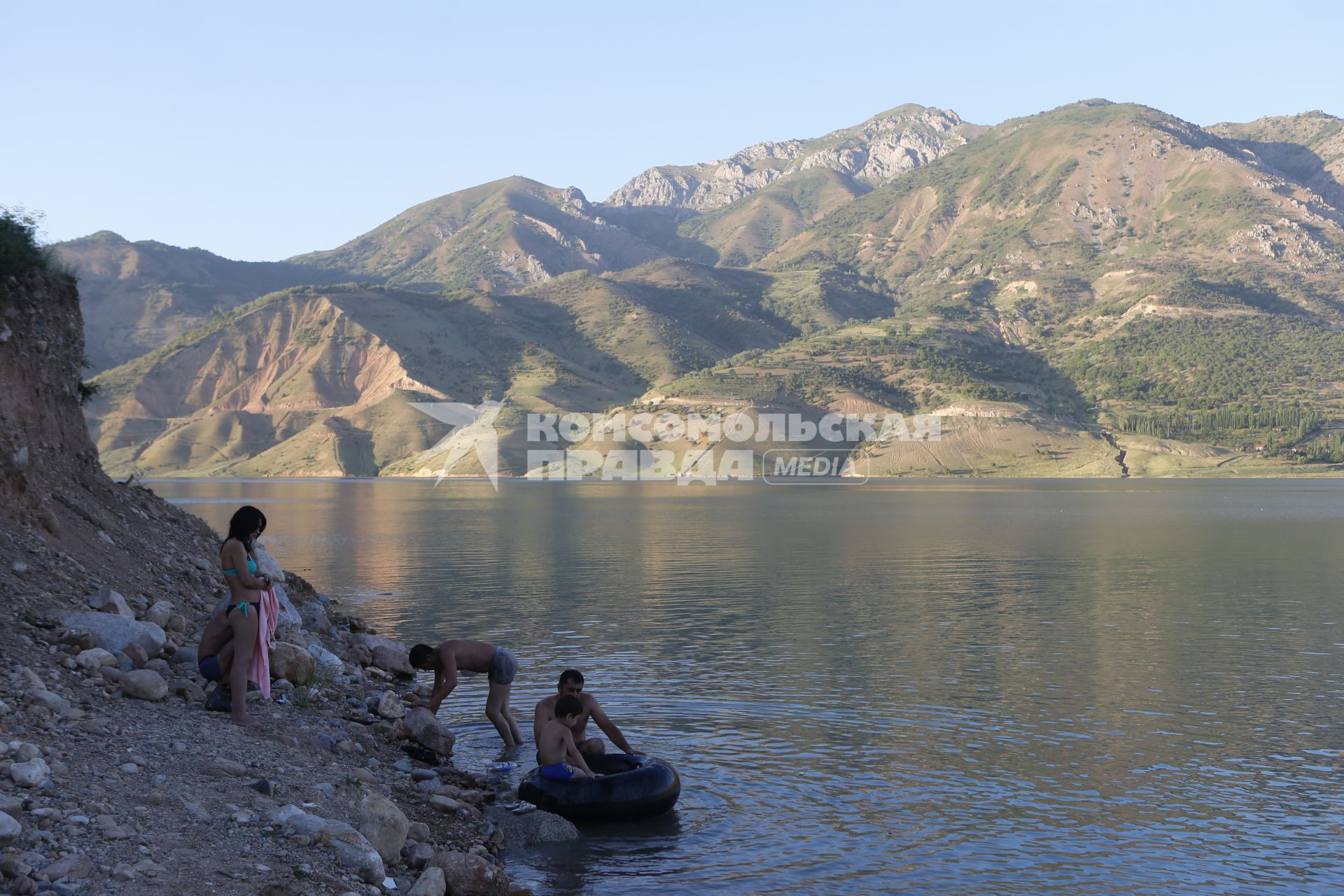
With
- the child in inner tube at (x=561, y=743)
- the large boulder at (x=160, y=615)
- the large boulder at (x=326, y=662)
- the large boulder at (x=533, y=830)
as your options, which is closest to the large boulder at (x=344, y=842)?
the large boulder at (x=533, y=830)

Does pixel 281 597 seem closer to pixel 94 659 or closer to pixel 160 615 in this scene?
pixel 160 615

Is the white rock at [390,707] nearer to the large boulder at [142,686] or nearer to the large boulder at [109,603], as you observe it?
the large boulder at [109,603]

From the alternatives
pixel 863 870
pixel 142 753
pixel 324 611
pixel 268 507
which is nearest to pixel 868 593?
pixel 324 611

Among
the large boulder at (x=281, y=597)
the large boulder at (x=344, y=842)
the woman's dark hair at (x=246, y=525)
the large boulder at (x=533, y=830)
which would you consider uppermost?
the woman's dark hair at (x=246, y=525)

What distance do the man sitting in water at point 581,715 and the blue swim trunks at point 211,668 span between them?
4681mm

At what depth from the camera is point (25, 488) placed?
67.6 feet

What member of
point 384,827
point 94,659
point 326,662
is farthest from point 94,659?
point 326,662

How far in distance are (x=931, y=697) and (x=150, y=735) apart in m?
16.4

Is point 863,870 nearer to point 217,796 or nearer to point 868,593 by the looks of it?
point 217,796

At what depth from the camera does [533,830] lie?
1584 cm

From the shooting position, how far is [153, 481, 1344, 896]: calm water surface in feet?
49.5

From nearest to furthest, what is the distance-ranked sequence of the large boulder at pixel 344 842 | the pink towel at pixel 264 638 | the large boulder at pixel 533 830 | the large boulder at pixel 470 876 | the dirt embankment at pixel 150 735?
1. the dirt embankment at pixel 150 735
2. the large boulder at pixel 344 842
3. the large boulder at pixel 470 876
4. the large boulder at pixel 533 830
5. the pink towel at pixel 264 638

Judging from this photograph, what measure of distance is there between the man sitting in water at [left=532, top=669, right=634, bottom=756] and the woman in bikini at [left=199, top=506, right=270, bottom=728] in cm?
413

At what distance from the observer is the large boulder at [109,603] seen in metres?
18.7
